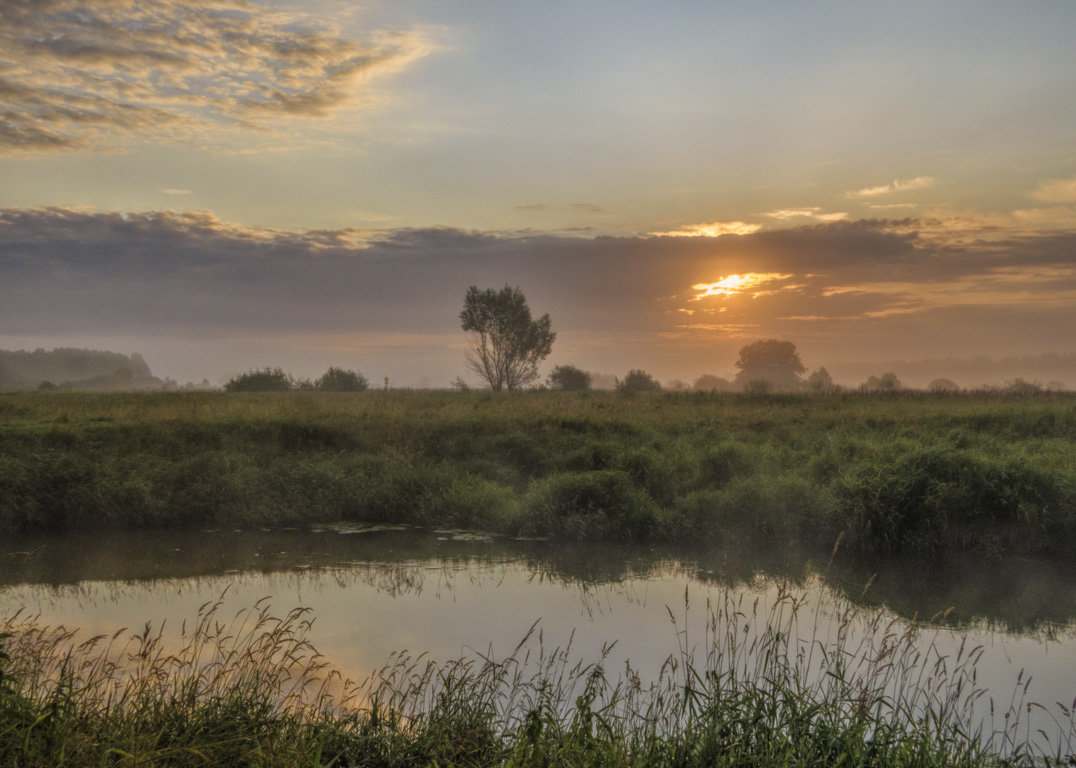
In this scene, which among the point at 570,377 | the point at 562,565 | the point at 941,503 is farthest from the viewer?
the point at 570,377

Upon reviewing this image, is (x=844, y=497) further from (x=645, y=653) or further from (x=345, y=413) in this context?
(x=345, y=413)

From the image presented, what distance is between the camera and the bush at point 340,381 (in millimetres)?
45625

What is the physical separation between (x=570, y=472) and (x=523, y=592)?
4932 millimetres

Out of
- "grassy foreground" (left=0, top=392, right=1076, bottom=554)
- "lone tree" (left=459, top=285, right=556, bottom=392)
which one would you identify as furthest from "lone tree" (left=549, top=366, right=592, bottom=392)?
"grassy foreground" (left=0, top=392, right=1076, bottom=554)

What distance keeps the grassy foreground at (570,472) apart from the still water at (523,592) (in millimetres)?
749

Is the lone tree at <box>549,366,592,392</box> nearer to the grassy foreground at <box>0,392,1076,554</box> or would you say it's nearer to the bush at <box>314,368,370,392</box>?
the bush at <box>314,368,370,392</box>

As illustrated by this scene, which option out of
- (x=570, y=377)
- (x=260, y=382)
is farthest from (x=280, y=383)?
(x=570, y=377)

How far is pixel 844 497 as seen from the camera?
42.1 feet

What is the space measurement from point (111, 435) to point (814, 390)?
22.9m

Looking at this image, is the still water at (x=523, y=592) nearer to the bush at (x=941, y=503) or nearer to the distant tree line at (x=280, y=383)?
the bush at (x=941, y=503)

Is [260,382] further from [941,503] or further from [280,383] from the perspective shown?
[941,503]

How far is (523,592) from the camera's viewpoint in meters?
10.1

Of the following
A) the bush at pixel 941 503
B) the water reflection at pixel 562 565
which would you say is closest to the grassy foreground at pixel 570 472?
the bush at pixel 941 503

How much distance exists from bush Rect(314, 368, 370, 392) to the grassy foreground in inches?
942
